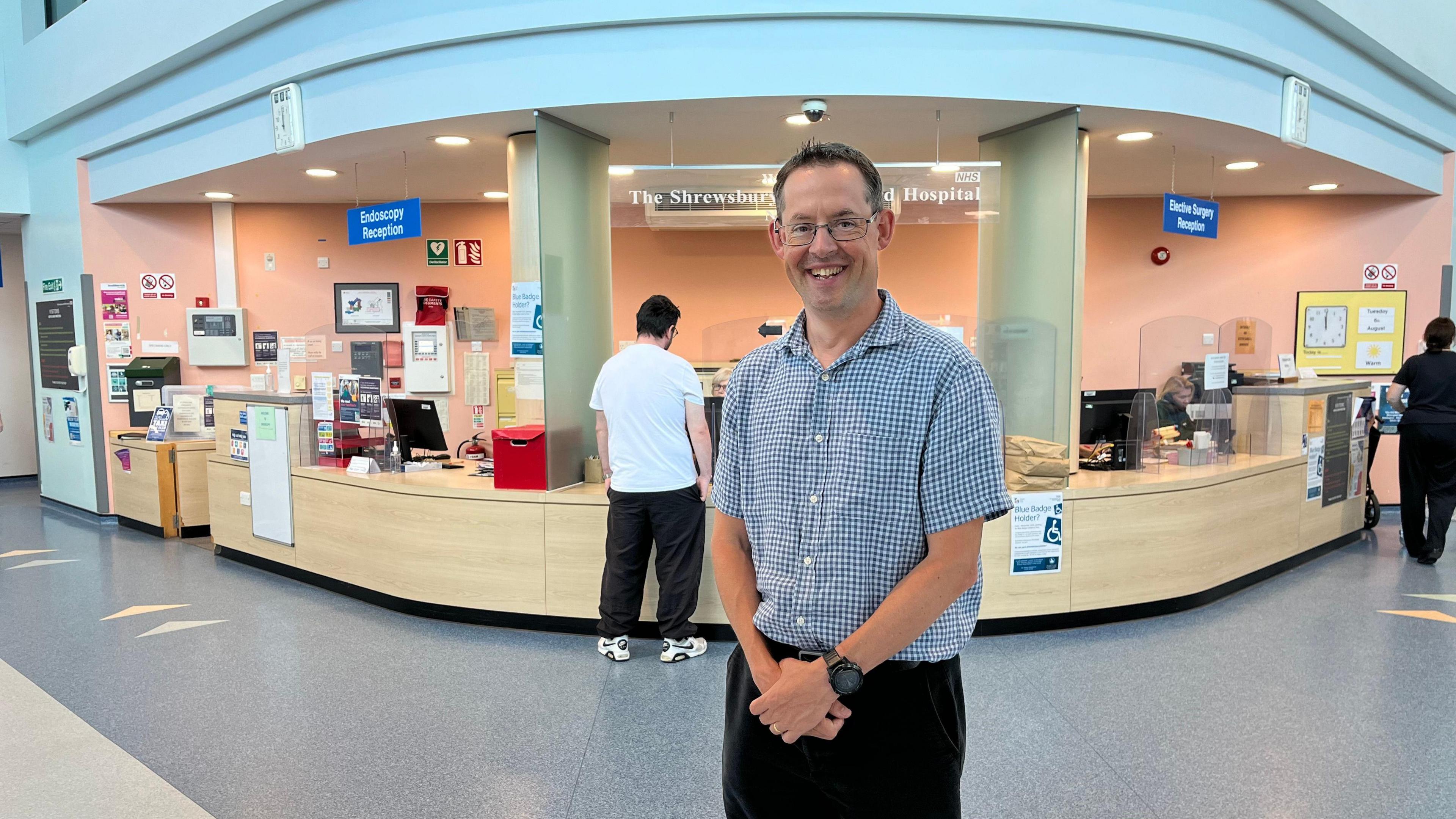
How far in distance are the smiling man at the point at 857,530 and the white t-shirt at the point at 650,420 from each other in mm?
2474

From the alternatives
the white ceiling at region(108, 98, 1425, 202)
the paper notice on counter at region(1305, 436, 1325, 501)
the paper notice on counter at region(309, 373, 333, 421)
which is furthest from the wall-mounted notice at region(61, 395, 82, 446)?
the paper notice on counter at region(1305, 436, 1325, 501)

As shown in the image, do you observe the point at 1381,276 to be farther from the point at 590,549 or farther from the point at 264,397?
the point at 264,397

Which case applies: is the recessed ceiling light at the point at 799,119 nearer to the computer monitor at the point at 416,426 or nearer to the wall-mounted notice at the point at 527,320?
the wall-mounted notice at the point at 527,320

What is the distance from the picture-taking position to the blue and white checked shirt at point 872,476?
52.2 inches

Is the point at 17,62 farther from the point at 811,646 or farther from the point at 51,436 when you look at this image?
the point at 811,646

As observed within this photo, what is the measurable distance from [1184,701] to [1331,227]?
5.99 metres

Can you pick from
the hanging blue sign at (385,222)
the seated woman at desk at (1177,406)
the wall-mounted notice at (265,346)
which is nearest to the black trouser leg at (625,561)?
the hanging blue sign at (385,222)

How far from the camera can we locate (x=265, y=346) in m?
7.95

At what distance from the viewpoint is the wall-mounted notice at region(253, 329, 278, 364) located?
7.95 m

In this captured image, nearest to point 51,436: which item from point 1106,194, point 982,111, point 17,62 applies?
point 17,62

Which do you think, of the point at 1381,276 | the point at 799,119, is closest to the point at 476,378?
the point at 799,119

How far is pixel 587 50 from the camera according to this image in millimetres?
4273

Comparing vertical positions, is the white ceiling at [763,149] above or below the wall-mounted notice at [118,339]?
above

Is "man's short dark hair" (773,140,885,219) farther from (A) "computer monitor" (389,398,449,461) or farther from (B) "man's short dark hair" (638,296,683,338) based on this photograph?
(A) "computer monitor" (389,398,449,461)
